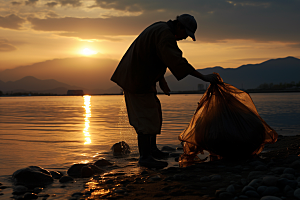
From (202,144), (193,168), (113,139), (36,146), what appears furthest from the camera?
(113,139)

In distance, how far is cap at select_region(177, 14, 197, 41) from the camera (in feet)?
11.5

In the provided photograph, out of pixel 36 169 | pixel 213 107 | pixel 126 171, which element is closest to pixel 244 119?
pixel 213 107

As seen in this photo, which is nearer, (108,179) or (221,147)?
(108,179)

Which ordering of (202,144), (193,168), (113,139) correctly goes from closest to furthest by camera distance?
(193,168)
(202,144)
(113,139)

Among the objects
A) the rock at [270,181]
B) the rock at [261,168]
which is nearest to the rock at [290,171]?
the rock at [261,168]

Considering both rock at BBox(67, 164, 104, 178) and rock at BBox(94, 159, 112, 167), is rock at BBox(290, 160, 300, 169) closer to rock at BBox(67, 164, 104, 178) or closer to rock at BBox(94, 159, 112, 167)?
rock at BBox(67, 164, 104, 178)

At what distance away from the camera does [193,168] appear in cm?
331

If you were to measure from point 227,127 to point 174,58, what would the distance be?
1.07 meters

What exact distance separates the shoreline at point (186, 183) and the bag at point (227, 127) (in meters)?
0.21

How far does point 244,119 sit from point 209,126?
0.44 m

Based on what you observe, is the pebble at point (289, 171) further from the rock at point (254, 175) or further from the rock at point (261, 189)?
the rock at point (261, 189)

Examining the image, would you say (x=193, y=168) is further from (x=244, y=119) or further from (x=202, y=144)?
(x=244, y=119)

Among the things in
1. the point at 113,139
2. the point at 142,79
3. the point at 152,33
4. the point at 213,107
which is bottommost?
the point at 113,139

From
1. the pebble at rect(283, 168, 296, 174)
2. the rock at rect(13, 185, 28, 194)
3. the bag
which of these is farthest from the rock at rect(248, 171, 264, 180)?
the rock at rect(13, 185, 28, 194)
